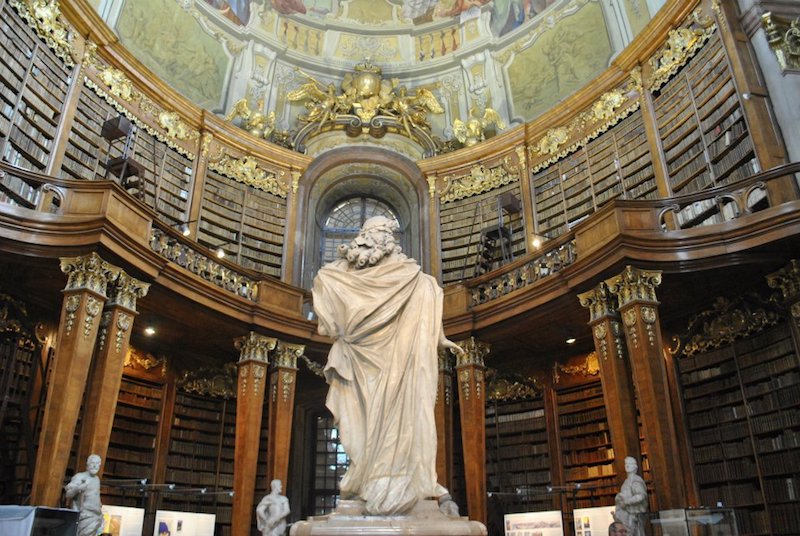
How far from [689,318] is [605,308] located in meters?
1.39

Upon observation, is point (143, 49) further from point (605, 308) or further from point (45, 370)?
point (605, 308)

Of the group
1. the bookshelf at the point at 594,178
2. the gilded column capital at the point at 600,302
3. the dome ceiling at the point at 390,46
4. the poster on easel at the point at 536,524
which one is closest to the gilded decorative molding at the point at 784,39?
the bookshelf at the point at 594,178

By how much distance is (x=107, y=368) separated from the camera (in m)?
6.61

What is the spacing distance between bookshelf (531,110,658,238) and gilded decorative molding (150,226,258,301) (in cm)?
447

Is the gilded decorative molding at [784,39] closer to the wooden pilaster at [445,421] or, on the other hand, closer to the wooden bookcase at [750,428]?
the wooden bookcase at [750,428]

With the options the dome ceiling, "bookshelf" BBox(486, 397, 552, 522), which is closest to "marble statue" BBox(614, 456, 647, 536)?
"bookshelf" BBox(486, 397, 552, 522)

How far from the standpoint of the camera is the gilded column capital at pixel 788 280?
6477mm

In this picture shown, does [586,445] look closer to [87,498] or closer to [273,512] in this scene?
[273,512]

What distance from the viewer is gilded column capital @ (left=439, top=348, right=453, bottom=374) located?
9031 mm

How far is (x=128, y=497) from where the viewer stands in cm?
832

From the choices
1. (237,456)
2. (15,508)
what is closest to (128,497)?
(237,456)

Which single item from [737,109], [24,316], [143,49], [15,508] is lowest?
[15,508]

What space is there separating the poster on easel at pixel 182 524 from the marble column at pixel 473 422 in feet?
10.2

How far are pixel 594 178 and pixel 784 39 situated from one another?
115 inches
